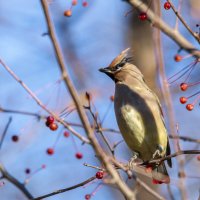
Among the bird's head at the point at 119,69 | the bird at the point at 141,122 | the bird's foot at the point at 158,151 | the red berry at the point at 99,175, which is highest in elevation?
the bird's head at the point at 119,69

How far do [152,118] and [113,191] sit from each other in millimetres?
2093

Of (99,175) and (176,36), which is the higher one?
(176,36)

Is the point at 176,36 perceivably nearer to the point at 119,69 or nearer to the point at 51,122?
the point at 51,122

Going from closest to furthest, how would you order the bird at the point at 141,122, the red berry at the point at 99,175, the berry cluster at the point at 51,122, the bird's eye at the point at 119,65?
the red berry at the point at 99,175, the berry cluster at the point at 51,122, the bird at the point at 141,122, the bird's eye at the point at 119,65

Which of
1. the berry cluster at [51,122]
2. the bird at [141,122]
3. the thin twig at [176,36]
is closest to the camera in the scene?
the thin twig at [176,36]

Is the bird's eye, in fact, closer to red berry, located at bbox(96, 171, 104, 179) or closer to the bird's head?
the bird's head

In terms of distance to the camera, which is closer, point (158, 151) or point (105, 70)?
point (158, 151)

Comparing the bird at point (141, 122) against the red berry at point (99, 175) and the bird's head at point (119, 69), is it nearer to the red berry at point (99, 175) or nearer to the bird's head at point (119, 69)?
the bird's head at point (119, 69)

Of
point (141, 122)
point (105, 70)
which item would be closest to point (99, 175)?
point (141, 122)

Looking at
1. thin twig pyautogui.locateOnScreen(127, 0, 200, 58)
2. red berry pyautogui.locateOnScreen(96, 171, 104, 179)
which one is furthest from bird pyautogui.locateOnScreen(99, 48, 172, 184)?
thin twig pyautogui.locateOnScreen(127, 0, 200, 58)

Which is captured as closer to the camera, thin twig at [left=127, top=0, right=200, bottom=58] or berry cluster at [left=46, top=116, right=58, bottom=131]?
thin twig at [left=127, top=0, right=200, bottom=58]

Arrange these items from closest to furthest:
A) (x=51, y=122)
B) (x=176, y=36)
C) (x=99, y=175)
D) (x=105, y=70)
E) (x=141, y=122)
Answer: (x=176, y=36) → (x=99, y=175) → (x=51, y=122) → (x=141, y=122) → (x=105, y=70)

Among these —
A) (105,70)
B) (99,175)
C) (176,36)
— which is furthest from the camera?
(105,70)

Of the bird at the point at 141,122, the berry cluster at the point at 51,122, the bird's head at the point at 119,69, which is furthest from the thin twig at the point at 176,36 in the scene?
the bird's head at the point at 119,69
